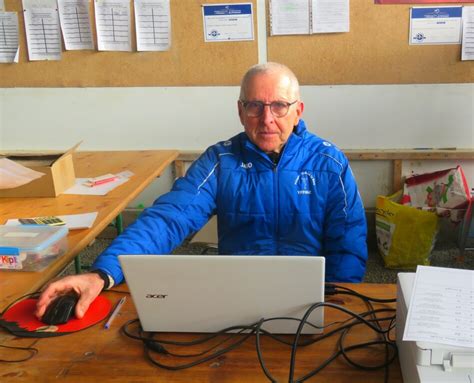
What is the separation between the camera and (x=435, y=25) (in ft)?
Answer: 9.16

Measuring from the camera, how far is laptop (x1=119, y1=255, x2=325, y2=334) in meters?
0.86

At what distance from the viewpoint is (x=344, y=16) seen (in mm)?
2828

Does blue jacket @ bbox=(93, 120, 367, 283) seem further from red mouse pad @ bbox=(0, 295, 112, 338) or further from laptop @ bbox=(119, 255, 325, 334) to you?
laptop @ bbox=(119, 255, 325, 334)

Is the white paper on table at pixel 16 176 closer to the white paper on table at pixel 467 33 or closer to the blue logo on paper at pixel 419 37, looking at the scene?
the blue logo on paper at pixel 419 37

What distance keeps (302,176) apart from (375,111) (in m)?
1.56

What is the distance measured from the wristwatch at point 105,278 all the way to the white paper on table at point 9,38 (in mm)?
2501

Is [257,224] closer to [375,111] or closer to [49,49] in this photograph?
[375,111]

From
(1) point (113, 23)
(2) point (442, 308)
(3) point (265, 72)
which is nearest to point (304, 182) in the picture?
(3) point (265, 72)

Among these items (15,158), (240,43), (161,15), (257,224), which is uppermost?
(161,15)

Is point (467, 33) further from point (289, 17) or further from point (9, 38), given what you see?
point (9, 38)

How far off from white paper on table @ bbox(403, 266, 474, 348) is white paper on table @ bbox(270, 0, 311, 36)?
7.37ft

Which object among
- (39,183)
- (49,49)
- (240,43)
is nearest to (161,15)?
(240,43)

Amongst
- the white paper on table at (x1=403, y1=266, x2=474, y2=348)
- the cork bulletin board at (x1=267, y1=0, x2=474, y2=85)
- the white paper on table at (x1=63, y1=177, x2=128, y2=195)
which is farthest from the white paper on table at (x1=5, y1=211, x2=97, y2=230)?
the cork bulletin board at (x1=267, y1=0, x2=474, y2=85)

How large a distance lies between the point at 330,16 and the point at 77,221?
1970mm
